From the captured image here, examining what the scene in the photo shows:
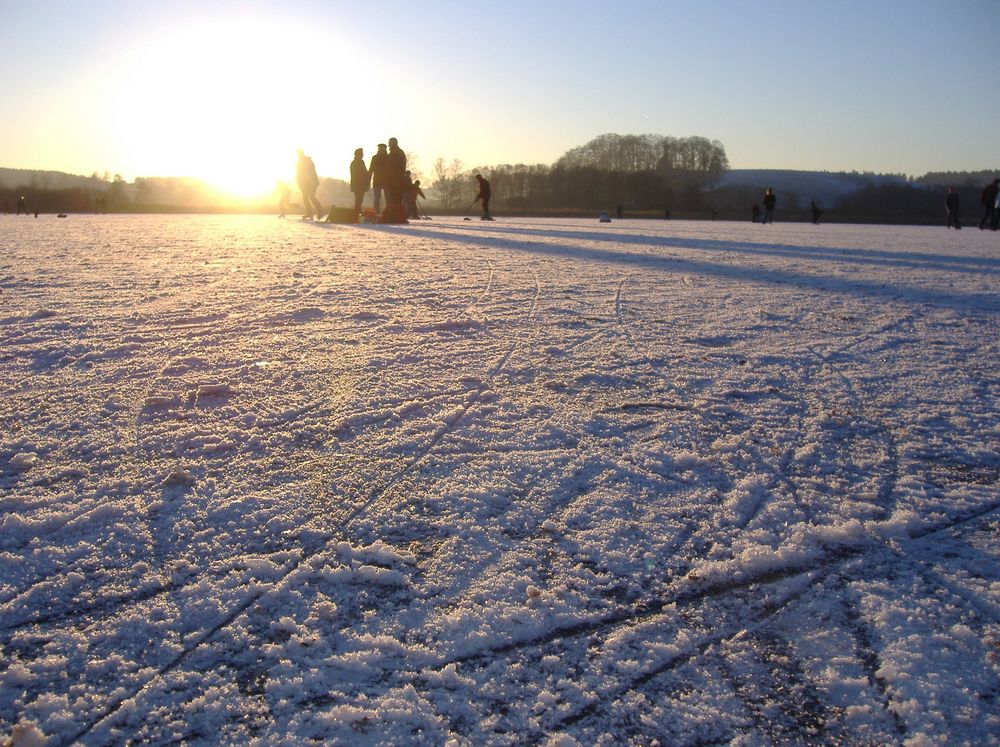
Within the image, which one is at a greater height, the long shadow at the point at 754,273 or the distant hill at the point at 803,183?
the distant hill at the point at 803,183

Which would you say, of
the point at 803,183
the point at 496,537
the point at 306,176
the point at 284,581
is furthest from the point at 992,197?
the point at 803,183

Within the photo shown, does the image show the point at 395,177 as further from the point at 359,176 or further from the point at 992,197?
the point at 992,197

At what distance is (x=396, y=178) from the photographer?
18.0 meters

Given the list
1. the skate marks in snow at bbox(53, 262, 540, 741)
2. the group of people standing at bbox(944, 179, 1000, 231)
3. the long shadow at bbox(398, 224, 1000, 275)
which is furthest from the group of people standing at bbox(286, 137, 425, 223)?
the group of people standing at bbox(944, 179, 1000, 231)

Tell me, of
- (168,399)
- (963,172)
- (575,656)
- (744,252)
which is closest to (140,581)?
(575,656)

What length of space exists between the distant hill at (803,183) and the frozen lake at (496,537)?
119m

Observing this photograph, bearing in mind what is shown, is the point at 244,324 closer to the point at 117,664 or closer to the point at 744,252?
the point at 117,664

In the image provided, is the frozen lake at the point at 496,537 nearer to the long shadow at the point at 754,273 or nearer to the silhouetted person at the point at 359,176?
the long shadow at the point at 754,273

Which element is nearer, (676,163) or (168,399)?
(168,399)

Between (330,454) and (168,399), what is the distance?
3.78 ft

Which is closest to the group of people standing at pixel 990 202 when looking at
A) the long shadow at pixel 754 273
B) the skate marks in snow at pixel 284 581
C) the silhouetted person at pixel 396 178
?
the long shadow at pixel 754 273

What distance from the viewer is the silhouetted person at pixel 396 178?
17.5 meters

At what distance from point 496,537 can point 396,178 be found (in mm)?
17035

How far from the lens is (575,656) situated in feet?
5.49
